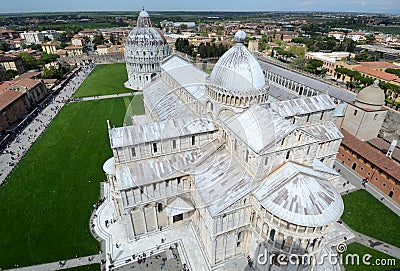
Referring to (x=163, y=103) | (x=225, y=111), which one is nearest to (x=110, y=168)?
(x=225, y=111)

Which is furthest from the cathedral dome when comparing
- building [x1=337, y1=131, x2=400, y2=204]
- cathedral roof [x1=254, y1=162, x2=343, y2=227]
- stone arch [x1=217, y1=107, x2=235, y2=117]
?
building [x1=337, y1=131, x2=400, y2=204]

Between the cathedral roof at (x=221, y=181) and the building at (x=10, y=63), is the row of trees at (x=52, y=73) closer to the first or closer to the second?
the building at (x=10, y=63)

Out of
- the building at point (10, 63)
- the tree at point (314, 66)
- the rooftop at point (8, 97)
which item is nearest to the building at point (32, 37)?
the building at point (10, 63)

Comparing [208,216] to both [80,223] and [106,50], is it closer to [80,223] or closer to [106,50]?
[80,223]

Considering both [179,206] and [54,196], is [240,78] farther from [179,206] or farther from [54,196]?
[54,196]

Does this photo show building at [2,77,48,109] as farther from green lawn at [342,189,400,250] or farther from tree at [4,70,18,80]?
green lawn at [342,189,400,250]

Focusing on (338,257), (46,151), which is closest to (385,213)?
(338,257)
